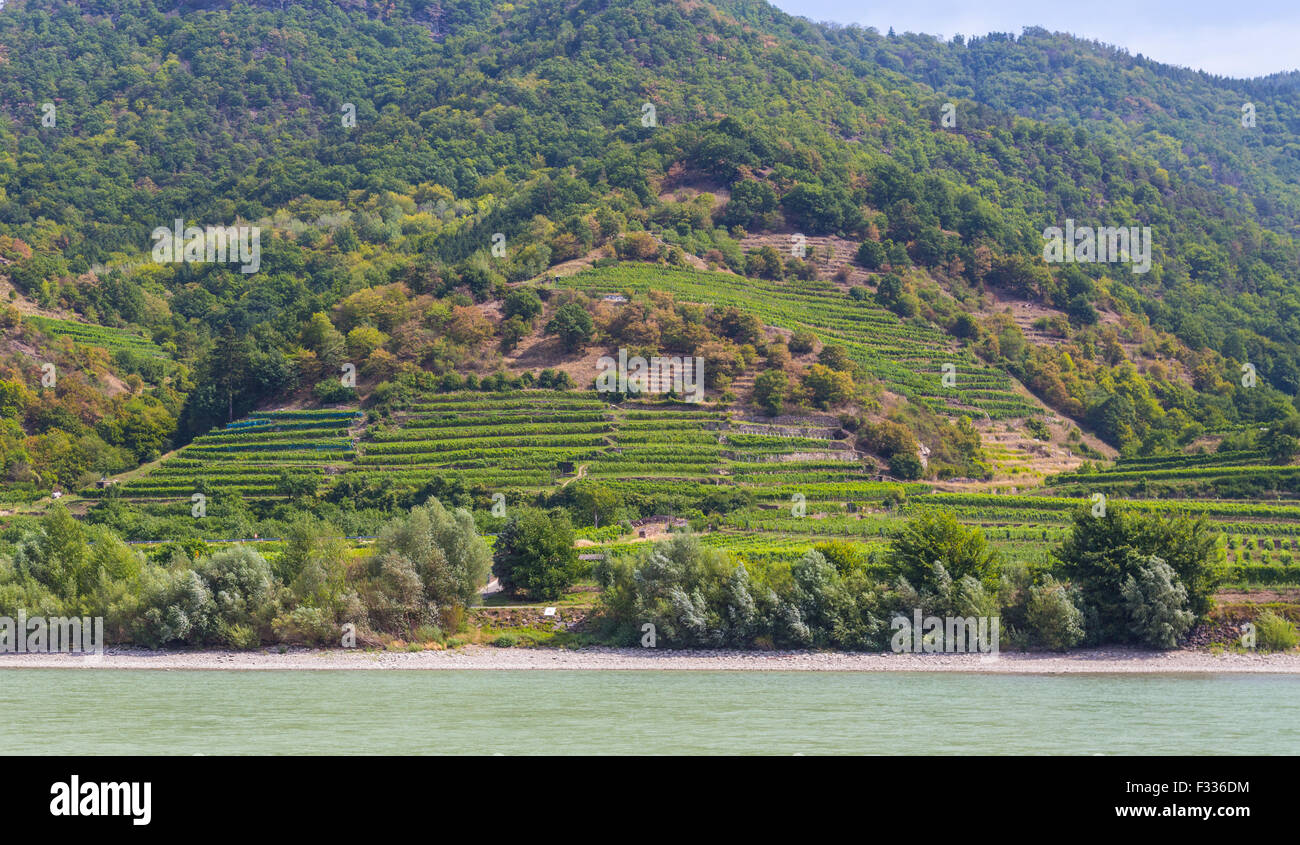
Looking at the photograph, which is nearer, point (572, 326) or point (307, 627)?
point (307, 627)

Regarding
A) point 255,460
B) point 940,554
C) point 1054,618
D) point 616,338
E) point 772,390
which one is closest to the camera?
point 1054,618

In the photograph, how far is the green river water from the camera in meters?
33.8

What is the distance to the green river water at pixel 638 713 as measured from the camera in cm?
3378

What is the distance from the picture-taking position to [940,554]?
53.2 meters

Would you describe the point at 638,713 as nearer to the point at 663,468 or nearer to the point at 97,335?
the point at 663,468

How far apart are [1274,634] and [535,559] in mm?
29334

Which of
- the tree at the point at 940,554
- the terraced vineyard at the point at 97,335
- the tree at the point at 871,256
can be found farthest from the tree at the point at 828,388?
the terraced vineyard at the point at 97,335

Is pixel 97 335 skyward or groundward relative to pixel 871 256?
groundward

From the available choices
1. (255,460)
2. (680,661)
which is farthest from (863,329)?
(680,661)

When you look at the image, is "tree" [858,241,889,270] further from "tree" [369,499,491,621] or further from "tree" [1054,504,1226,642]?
"tree" [369,499,491,621]

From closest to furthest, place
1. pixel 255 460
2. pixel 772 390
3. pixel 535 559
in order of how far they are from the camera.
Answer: pixel 535 559, pixel 255 460, pixel 772 390

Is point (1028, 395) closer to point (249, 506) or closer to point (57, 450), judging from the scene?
point (249, 506)

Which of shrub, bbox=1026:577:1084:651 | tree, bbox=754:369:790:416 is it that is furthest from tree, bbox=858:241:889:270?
shrub, bbox=1026:577:1084:651

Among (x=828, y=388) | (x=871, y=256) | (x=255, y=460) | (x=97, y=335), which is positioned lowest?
(x=255, y=460)
